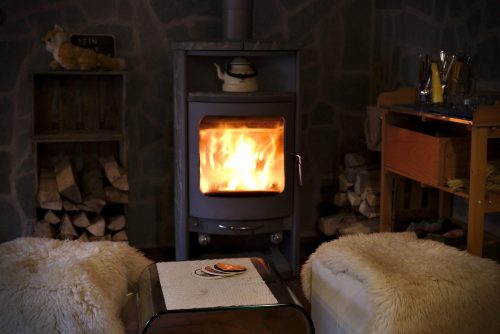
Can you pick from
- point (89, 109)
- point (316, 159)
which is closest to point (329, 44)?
point (316, 159)

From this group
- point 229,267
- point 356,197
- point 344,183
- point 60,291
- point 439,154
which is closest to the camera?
point 60,291

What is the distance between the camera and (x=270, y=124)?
347cm

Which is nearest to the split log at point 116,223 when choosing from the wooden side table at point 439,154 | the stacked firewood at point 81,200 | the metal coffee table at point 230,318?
the stacked firewood at point 81,200

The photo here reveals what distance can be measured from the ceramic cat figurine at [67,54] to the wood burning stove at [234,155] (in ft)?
1.31

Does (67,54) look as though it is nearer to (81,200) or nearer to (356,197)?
(81,200)

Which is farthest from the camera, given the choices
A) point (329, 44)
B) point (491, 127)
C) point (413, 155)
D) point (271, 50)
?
point (329, 44)

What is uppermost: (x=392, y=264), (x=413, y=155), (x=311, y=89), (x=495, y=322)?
(x=311, y=89)

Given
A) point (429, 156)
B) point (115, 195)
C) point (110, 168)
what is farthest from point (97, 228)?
point (429, 156)

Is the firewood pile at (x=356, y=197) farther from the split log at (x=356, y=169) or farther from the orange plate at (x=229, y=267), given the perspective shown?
the orange plate at (x=229, y=267)

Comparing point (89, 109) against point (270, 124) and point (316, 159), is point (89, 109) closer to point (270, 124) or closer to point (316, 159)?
point (270, 124)

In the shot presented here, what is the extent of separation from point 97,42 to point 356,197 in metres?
1.49

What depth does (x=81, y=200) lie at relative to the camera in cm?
350

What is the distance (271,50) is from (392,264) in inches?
51.7

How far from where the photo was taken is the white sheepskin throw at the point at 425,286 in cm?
221
